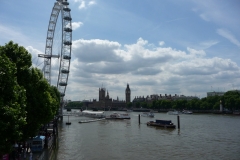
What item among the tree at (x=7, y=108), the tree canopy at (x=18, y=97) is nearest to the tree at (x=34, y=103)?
the tree canopy at (x=18, y=97)

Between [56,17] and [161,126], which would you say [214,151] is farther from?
[56,17]

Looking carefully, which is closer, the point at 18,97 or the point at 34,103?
the point at 18,97

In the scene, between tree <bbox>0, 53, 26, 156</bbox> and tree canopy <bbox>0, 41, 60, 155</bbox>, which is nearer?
tree <bbox>0, 53, 26, 156</bbox>

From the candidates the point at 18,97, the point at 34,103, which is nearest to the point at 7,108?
the point at 18,97

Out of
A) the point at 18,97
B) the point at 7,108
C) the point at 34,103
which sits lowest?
the point at 7,108

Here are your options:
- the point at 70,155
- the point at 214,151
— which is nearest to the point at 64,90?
the point at 70,155

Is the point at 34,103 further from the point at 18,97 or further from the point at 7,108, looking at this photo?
the point at 7,108

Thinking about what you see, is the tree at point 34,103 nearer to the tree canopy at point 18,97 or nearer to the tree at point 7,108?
the tree canopy at point 18,97

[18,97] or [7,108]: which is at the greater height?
[18,97]

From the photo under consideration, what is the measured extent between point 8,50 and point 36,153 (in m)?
13.6

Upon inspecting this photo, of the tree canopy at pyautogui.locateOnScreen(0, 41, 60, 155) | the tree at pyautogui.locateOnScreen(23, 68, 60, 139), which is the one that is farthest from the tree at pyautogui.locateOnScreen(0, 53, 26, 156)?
the tree at pyautogui.locateOnScreen(23, 68, 60, 139)

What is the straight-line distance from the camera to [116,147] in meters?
36.4

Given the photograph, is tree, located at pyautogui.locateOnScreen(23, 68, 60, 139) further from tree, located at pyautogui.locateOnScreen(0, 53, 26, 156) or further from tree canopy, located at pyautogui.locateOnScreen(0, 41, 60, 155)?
tree, located at pyautogui.locateOnScreen(0, 53, 26, 156)

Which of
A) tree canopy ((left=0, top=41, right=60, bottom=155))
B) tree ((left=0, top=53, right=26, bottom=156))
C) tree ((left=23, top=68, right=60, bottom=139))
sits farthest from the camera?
tree ((left=23, top=68, right=60, bottom=139))
